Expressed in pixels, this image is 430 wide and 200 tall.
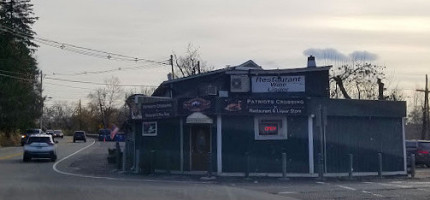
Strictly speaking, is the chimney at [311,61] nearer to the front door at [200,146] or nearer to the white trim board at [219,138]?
the white trim board at [219,138]

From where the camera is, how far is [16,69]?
6725 centimetres

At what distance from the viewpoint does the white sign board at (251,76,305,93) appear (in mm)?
27781

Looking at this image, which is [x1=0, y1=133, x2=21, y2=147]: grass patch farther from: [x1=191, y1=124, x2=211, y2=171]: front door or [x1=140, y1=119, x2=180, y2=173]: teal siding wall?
[x1=191, y1=124, x2=211, y2=171]: front door

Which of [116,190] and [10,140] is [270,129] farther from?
[10,140]

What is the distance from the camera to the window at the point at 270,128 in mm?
25703

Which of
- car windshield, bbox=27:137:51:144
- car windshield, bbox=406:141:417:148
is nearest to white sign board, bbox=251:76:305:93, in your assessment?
car windshield, bbox=406:141:417:148

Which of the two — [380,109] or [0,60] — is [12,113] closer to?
[0,60]

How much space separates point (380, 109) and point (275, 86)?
15.5 ft

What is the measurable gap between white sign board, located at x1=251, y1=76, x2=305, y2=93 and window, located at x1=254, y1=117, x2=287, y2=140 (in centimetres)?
235

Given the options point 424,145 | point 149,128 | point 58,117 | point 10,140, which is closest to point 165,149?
point 149,128

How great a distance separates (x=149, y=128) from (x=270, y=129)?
5.86m

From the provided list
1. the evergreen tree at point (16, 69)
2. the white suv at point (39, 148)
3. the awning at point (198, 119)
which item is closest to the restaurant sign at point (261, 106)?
the awning at point (198, 119)

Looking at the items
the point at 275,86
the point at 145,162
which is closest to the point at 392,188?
the point at 275,86

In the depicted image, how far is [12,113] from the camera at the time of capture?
6888cm
